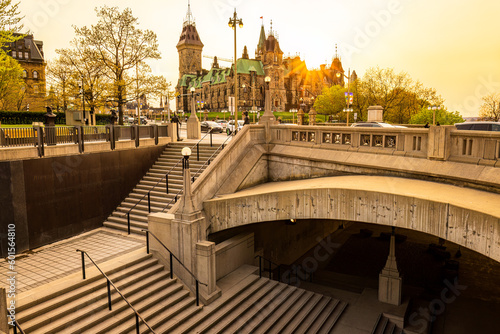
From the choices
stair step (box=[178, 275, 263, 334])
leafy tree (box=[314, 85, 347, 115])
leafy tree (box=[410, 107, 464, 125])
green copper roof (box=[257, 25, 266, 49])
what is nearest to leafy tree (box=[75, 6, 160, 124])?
stair step (box=[178, 275, 263, 334])

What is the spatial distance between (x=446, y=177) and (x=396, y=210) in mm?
2467

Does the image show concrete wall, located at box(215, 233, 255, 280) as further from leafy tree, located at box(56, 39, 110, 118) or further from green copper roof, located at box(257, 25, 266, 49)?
green copper roof, located at box(257, 25, 266, 49)

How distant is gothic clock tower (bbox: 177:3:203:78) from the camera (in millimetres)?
135250

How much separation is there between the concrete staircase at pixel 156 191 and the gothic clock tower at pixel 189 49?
121 m

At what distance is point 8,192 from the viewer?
1301 centimetres

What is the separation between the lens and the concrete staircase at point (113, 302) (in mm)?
9234

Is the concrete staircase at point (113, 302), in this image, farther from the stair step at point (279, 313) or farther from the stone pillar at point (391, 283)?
the stone pillar at point (391, 283)

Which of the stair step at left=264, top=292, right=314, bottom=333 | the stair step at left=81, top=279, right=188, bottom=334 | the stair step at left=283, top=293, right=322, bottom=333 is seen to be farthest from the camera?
the stair step at left=283, top=293, right=322, bottom=333

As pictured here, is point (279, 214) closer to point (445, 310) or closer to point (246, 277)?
point (246, 277)

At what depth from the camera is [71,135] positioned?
52.2 ft
